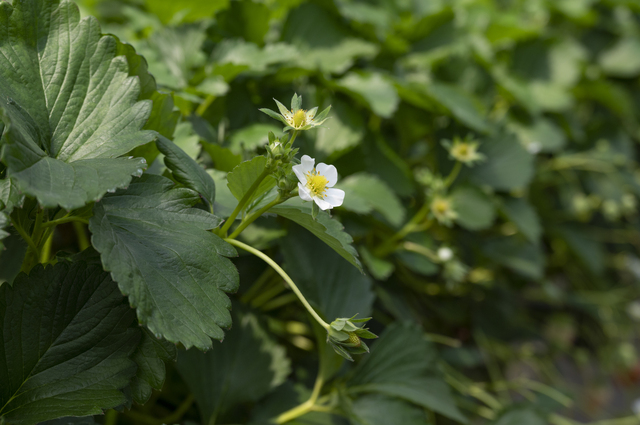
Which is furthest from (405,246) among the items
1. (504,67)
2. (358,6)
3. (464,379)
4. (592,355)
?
(592,355)

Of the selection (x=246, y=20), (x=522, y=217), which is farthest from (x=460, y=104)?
(x=246, y=20)

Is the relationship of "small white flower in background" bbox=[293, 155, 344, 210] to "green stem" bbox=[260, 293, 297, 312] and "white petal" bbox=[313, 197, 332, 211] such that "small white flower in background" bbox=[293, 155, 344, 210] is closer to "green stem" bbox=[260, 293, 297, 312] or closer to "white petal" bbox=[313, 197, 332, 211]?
"white petal" bbox=[313, 197, 332, 211]

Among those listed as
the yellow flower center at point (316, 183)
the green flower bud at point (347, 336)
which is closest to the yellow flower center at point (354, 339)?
the green flower bud at point (347, 336)

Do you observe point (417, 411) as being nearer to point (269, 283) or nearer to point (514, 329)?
point (269, 283)

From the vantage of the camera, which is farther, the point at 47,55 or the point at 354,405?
the point at 354,405

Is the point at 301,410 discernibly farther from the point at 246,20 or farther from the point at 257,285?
the point at 246,20
